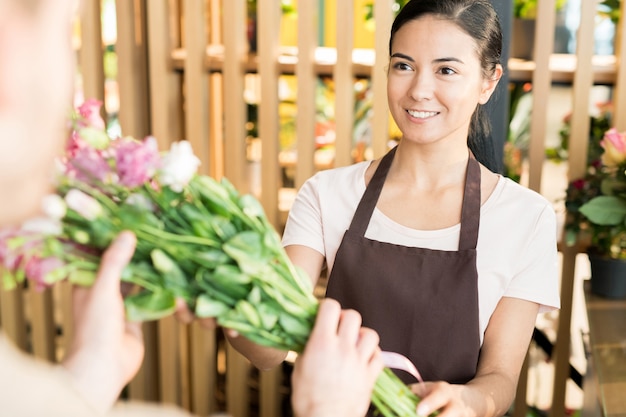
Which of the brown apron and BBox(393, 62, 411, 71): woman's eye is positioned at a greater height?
BBox(393, 62, 411, 71): woman's eye

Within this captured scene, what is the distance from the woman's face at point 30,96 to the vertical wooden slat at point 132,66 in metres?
2.39

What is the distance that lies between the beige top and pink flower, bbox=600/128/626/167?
6.21 ft

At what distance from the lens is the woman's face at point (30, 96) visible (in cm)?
44

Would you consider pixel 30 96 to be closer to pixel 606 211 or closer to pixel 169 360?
pixel 606 211

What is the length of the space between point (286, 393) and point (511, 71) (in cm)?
151

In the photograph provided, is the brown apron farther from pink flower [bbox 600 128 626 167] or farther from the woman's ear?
pink flower [bbox 600 128 626 167]

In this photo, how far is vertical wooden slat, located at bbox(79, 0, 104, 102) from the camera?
2816 mm

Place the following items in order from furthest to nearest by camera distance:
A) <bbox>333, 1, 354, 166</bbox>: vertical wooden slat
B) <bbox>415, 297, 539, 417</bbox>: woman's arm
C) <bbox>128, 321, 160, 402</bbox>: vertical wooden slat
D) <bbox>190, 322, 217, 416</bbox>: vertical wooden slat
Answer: <bbox>128, 321, 160, 402</bbox>: vertical wooden slat < <bbox>190, 322, 217, 416</bbox>: vertical wooden slat < <bbox>333, 1, 354, 166</bbox>: vertical wooden slat < <bbox>415, 297, 539, 417</bbox>: woman's arm

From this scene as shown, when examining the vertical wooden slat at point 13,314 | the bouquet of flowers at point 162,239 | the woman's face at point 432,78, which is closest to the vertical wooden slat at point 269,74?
the woman's face at point 432,78

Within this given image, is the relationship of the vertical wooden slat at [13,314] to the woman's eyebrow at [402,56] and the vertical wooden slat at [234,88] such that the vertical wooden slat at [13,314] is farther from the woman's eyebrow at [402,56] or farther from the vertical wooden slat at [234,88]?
the woman's eyebrow at [402,56]

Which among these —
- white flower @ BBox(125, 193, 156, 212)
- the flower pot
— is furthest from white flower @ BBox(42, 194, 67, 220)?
the flower pot

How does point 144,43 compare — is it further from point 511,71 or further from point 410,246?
point 410,246

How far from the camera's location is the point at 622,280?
217 centimetres

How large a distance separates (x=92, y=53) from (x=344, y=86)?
0.98 metres
